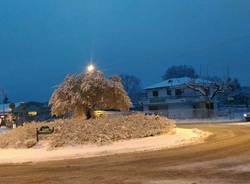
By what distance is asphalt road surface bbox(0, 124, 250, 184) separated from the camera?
40.2 feet

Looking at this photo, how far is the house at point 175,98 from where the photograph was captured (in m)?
82.2

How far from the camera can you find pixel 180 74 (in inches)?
5177

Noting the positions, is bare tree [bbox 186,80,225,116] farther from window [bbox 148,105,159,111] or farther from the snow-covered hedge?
the snow-covered hedge

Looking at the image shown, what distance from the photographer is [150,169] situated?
47.2ft

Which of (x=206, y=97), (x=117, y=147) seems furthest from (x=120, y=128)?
(x=206, y=97)

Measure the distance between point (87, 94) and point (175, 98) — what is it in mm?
54669

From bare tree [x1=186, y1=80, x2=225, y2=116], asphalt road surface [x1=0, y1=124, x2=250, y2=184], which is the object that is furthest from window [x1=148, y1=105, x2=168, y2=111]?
asphalt road surface [x1=0, y1=124, x2=250, y2=184]

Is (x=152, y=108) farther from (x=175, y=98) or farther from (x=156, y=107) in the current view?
(x=175, y=98)

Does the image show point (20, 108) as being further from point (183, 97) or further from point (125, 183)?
point (125, 183)

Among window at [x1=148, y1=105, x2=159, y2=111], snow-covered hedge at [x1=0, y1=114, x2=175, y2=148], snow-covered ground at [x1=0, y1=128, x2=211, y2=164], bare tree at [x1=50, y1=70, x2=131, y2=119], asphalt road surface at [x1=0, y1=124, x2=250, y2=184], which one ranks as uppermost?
window at [x1=148, y1=105, x2=159, y2=111]

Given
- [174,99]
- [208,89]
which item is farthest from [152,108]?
[208,89]

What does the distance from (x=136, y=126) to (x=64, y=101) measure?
23.7 ft

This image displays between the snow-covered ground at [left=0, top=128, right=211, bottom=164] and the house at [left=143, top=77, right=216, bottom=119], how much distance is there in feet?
175

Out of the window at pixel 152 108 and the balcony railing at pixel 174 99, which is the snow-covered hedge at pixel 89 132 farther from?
the window at pixel 152 108
